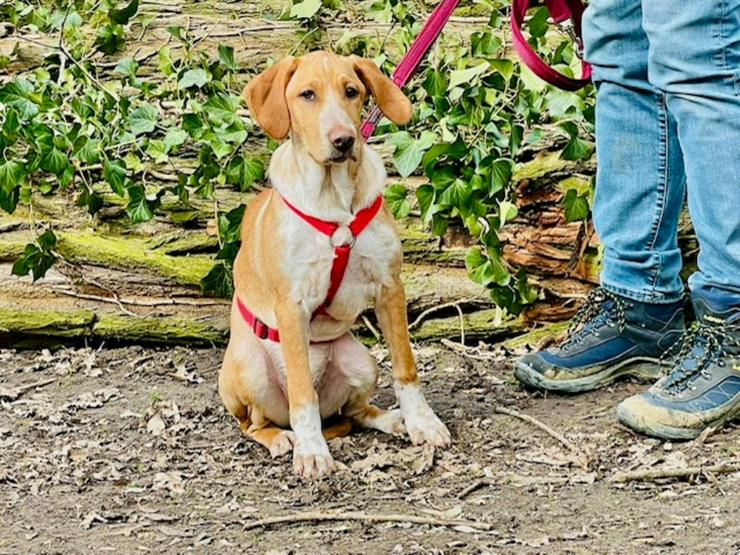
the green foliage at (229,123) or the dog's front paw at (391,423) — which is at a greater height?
the green foliage at (229,123)

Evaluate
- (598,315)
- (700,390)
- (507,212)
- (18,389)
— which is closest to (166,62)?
(18,389)

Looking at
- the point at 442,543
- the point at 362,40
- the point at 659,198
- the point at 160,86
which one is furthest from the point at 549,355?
the point at 160,86

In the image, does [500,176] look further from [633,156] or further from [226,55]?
[226,55]

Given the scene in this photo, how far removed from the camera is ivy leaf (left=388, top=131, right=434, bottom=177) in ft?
14.8

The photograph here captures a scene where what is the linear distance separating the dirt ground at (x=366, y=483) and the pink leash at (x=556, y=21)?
1.03 m

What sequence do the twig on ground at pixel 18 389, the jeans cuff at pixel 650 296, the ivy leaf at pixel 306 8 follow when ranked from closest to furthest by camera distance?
1. the jeans cuff at pixel 650 296
2. the twig on ground at pixel 18 389
3. the ivy leaf at pixel 306 8

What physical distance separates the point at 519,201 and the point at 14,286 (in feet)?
7.04

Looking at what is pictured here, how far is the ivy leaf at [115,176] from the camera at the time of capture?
4855 millimetres

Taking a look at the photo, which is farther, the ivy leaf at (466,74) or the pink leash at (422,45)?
the ivy leaf at (466,74)

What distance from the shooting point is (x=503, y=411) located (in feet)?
12.4

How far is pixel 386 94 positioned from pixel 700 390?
1.23 m

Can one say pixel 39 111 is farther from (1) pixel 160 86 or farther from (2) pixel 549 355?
(2) pixel 549 355

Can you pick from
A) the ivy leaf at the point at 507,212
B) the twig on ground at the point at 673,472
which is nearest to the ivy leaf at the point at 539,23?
the ivy leaf at the point at 507,212

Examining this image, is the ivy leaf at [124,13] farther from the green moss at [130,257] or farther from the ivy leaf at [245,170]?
the green moss at [130,257]
